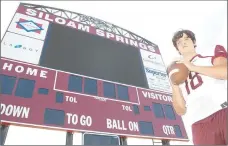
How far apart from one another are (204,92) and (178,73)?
0.21 metres

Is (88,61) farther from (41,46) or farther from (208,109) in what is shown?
(208,109)

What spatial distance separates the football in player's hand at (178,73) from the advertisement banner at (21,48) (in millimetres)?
5041

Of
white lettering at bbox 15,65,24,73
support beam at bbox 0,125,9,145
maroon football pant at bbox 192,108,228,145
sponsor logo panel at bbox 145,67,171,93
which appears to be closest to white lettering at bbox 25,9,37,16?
white lettering at bbox 15,65,24,73

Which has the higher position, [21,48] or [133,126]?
[21,48]

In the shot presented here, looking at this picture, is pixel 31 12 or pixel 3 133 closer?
pixel 3 133

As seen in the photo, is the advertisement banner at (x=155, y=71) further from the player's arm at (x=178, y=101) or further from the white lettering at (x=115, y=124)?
the player's arm at (x=178, y=101)

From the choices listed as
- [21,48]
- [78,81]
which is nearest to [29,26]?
[21,48]

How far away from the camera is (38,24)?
717 centimetres

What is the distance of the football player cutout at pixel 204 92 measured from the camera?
4.37ft

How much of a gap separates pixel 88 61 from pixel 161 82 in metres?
2.69

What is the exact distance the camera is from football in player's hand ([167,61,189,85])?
1.60 metres

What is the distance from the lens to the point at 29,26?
686 cm

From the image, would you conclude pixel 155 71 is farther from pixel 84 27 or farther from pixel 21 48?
pixel 21 48

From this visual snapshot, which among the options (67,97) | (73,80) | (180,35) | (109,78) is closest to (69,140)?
(67,97)
